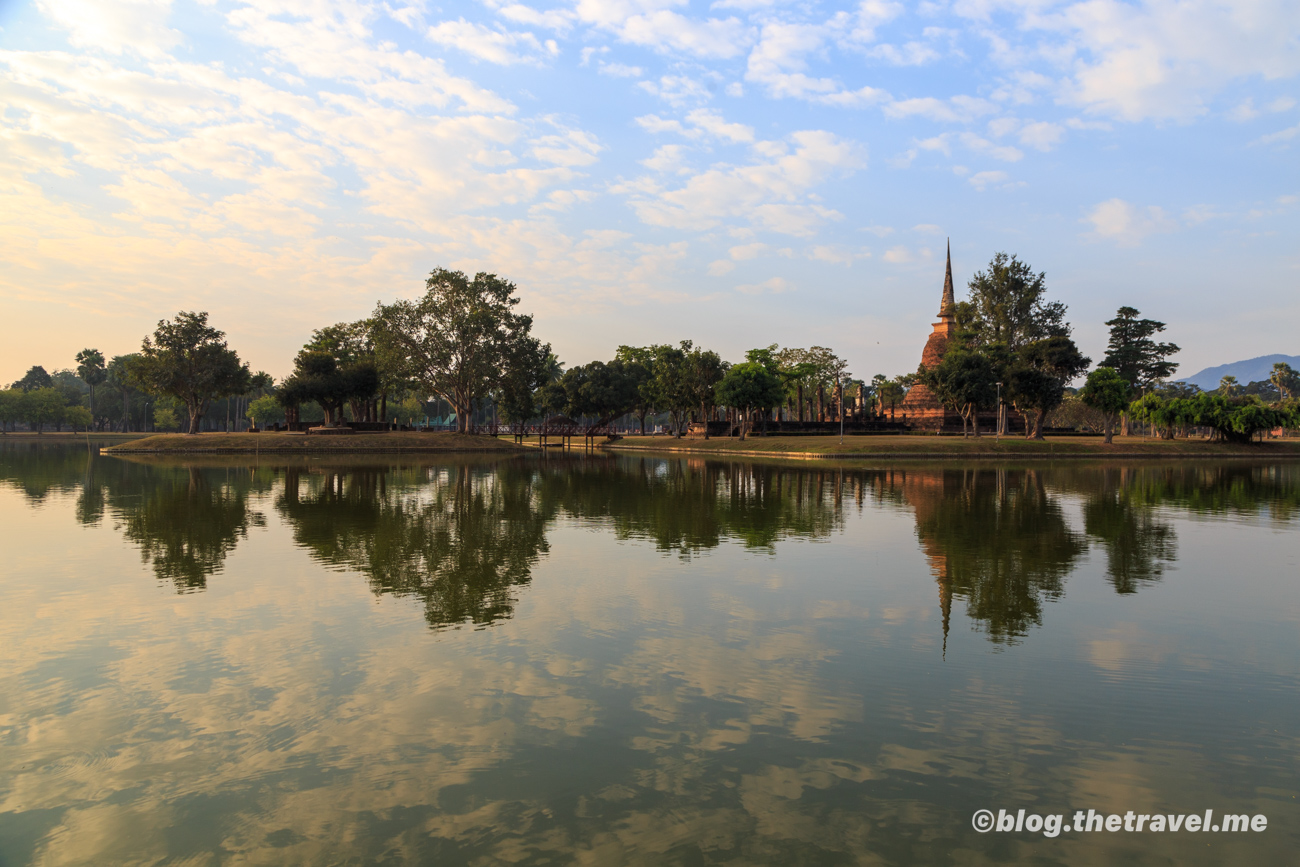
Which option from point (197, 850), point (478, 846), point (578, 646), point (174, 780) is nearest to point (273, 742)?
point (174, 780)

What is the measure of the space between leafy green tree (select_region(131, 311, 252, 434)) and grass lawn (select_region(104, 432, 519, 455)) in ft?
30.8

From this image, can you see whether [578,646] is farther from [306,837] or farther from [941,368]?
[941,368]

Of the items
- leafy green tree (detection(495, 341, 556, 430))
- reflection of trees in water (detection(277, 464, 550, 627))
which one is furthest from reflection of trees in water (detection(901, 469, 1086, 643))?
leafy green tree (detection(495, 341, 556, 430))

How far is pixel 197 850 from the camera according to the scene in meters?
5.92

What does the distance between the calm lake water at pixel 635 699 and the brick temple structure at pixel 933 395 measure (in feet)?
248

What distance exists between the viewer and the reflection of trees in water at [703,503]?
2191cm

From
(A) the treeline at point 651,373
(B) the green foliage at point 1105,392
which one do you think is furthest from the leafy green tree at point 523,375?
(B) the green foliage at point 1105,392

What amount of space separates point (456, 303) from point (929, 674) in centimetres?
8633

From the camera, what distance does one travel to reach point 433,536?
20.8m

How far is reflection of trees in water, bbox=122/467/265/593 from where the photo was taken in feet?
53.9

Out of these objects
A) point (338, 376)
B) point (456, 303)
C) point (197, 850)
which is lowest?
point (197, 850)

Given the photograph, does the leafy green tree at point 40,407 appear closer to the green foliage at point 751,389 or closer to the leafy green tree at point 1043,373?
the green foliage at point 751,389

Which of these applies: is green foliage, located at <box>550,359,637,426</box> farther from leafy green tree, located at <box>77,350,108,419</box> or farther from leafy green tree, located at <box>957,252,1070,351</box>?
leafy green tree, located at <box>77,350,108,419</box>

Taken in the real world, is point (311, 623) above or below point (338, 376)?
below
